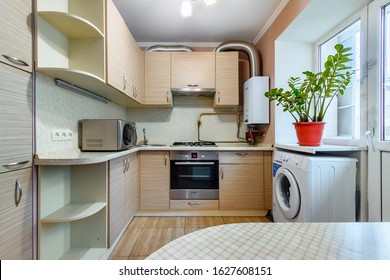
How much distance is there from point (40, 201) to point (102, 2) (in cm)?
152

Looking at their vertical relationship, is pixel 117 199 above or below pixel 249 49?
below

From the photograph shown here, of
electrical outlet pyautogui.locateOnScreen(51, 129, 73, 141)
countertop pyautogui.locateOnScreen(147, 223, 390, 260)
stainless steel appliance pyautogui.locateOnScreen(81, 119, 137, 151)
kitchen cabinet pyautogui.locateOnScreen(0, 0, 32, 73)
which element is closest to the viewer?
countertop pyautogui.locateOnScreen(147, 223, 390, 260)

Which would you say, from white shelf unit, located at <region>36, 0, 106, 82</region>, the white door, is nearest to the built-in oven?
white shelf unit, located at <region>36, 0, 106, 82</region>

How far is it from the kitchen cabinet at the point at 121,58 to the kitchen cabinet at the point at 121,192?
73 cm

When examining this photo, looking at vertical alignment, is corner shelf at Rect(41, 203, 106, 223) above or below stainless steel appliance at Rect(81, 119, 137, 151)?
below

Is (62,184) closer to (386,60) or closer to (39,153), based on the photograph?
(39,153)

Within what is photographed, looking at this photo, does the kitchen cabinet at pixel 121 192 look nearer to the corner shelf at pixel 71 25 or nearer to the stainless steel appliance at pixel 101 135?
the stainless steel appliance at pixel 101 135

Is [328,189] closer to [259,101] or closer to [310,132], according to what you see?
[310,132]

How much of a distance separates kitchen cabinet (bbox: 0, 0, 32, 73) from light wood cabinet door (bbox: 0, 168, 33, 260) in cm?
60

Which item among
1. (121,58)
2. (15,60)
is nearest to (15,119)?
(15,60)

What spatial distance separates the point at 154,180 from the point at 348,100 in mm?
2302

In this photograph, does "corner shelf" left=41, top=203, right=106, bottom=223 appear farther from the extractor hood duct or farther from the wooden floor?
the extractor hood duct

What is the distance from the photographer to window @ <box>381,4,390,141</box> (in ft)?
4.68

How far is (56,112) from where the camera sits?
4.70ft
